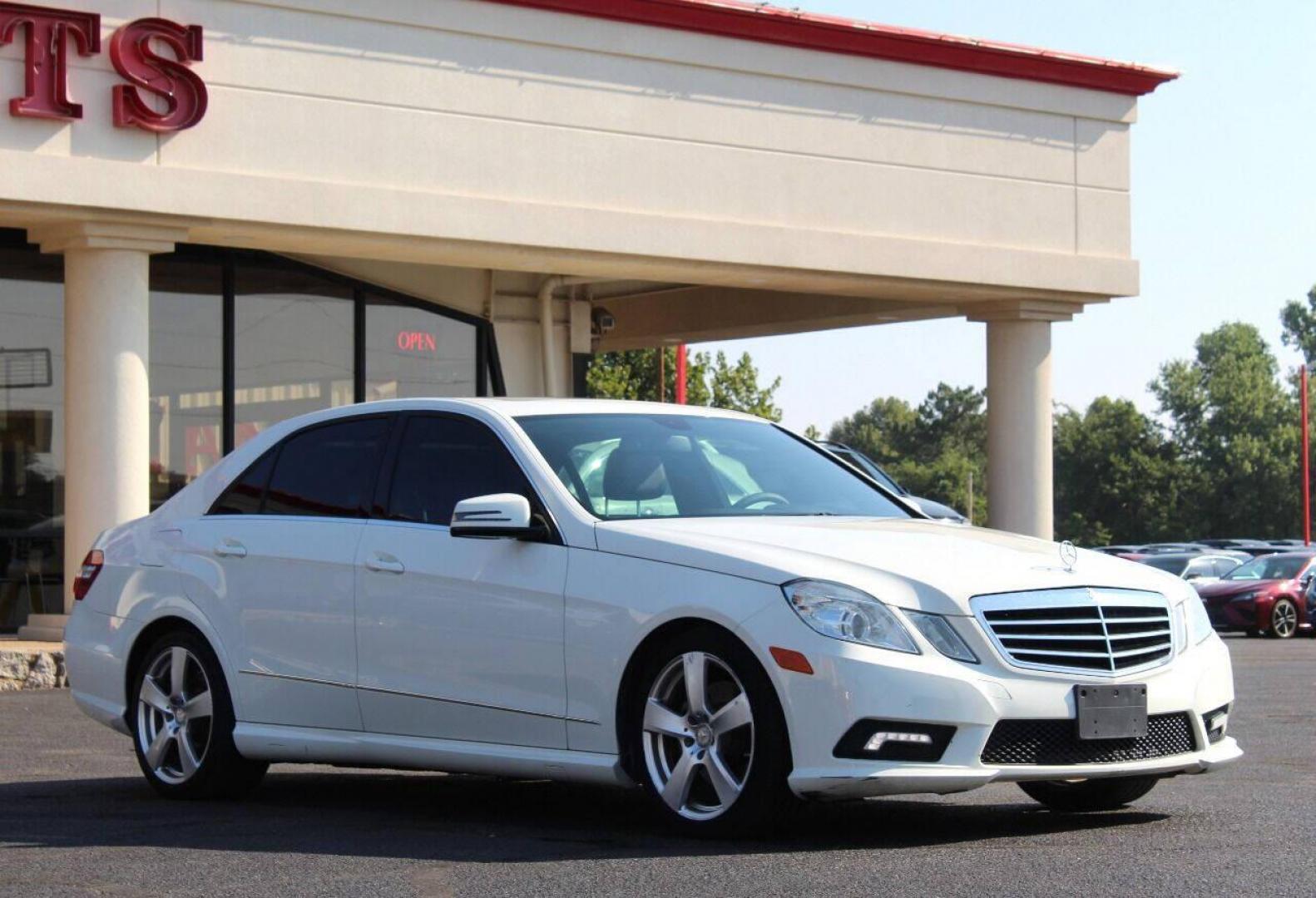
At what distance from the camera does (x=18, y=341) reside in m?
20.1

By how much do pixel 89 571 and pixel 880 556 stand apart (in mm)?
4168

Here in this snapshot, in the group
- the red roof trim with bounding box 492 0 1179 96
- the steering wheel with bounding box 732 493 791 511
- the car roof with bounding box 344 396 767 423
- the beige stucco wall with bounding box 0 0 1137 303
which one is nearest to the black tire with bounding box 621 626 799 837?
the steering wheel with bounding box 732 493 791 511

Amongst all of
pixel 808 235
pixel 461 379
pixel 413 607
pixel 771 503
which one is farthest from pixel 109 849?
pixel 461 379

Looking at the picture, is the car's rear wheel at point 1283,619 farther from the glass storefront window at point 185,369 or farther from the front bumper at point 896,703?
the front bumper at point 896,703

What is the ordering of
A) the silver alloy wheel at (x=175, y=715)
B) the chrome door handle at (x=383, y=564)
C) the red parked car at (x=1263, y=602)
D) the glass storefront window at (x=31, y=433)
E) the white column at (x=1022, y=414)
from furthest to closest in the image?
1. the red parked car at (x=1263, y=602)
2. the white column at (x=1022, y=414)
3. the glass storefront window at (x=31, y=433)
4. the silver alloy wheel at (x=175, y=715)
5. the chrome door handle at (x=383, y=564)

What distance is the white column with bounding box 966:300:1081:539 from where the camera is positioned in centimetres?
2416

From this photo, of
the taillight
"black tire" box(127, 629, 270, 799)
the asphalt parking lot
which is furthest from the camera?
the taillight

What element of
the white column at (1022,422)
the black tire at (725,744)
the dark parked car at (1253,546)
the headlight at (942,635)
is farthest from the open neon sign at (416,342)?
the dark parked car at (1253,546)

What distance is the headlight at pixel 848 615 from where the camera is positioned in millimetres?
6867

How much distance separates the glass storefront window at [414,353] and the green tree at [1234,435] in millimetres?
95308

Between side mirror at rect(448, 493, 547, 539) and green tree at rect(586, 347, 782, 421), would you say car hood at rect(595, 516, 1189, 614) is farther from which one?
green tree at rect(586, 347, 782, 421)

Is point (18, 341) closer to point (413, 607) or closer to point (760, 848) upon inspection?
point (413, 607)

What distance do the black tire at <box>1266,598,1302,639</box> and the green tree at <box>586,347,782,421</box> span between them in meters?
33.1

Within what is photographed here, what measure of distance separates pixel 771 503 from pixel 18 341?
1357 centimetres
